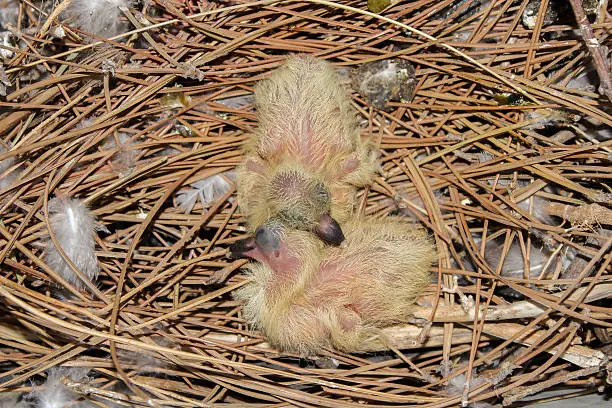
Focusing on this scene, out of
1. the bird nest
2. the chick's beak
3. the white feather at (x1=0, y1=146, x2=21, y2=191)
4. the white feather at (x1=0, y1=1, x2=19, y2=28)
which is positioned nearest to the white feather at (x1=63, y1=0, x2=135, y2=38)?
the bird nest

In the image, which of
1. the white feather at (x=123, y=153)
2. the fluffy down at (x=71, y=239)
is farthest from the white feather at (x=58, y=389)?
the white feather at (x=123, y=153)

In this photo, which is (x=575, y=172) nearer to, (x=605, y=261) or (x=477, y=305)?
(x=605, y=261)

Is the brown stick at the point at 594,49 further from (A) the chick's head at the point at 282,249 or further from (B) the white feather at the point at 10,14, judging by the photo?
(B) the white feather at the point at 10,14

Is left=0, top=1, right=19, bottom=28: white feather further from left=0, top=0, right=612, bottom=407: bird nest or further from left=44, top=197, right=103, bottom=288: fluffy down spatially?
left=44, top=197, right=103, bottom=288: fluffy down

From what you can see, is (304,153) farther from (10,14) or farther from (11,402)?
(11,402)

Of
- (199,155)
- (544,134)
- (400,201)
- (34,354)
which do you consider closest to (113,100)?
(199,155)
